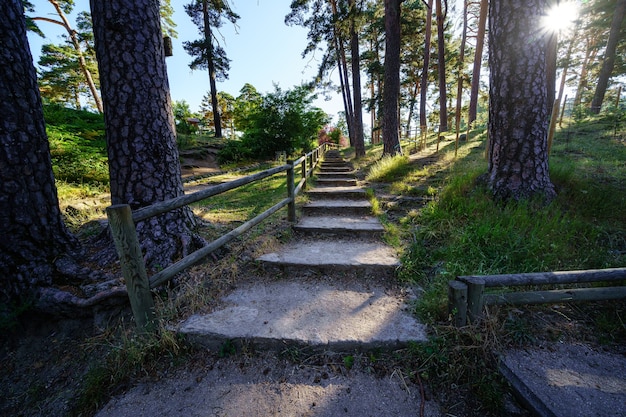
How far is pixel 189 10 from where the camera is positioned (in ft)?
45.8

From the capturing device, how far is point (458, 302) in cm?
179

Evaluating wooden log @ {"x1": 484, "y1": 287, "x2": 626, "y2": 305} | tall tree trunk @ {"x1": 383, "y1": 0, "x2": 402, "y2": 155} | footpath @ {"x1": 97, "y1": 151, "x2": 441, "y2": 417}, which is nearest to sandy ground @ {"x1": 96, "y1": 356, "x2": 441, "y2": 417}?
footpath @ {"x1": 97, "y1": 151, "x2": 441, "y2": 417}

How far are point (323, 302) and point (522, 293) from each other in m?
1.65

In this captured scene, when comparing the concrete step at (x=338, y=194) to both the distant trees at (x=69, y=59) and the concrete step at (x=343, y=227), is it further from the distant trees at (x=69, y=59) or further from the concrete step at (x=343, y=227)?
the distant trees at (x=69, y=59)

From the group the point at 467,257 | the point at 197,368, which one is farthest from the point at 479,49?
the point at 197,368

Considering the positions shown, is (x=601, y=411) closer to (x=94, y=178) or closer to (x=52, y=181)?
(x=52, y=181)

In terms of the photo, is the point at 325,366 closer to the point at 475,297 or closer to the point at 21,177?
the point at 475,297

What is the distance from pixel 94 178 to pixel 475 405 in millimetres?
7981

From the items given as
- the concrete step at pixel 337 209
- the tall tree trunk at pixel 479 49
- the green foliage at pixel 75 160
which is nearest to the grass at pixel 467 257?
the concrete step at pixel 337 209

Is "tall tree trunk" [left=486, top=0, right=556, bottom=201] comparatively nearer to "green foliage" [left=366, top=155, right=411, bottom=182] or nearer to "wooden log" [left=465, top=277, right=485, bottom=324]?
"wooden log" [left=465, top=277, right=485, bottom=324]

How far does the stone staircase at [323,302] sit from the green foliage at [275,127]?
10.0 meters

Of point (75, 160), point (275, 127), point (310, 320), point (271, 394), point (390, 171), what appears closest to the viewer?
point (271, 394)

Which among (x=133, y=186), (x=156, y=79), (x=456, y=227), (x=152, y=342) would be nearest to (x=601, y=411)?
(x=456, y=227)

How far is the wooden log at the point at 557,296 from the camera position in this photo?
1840 mm
